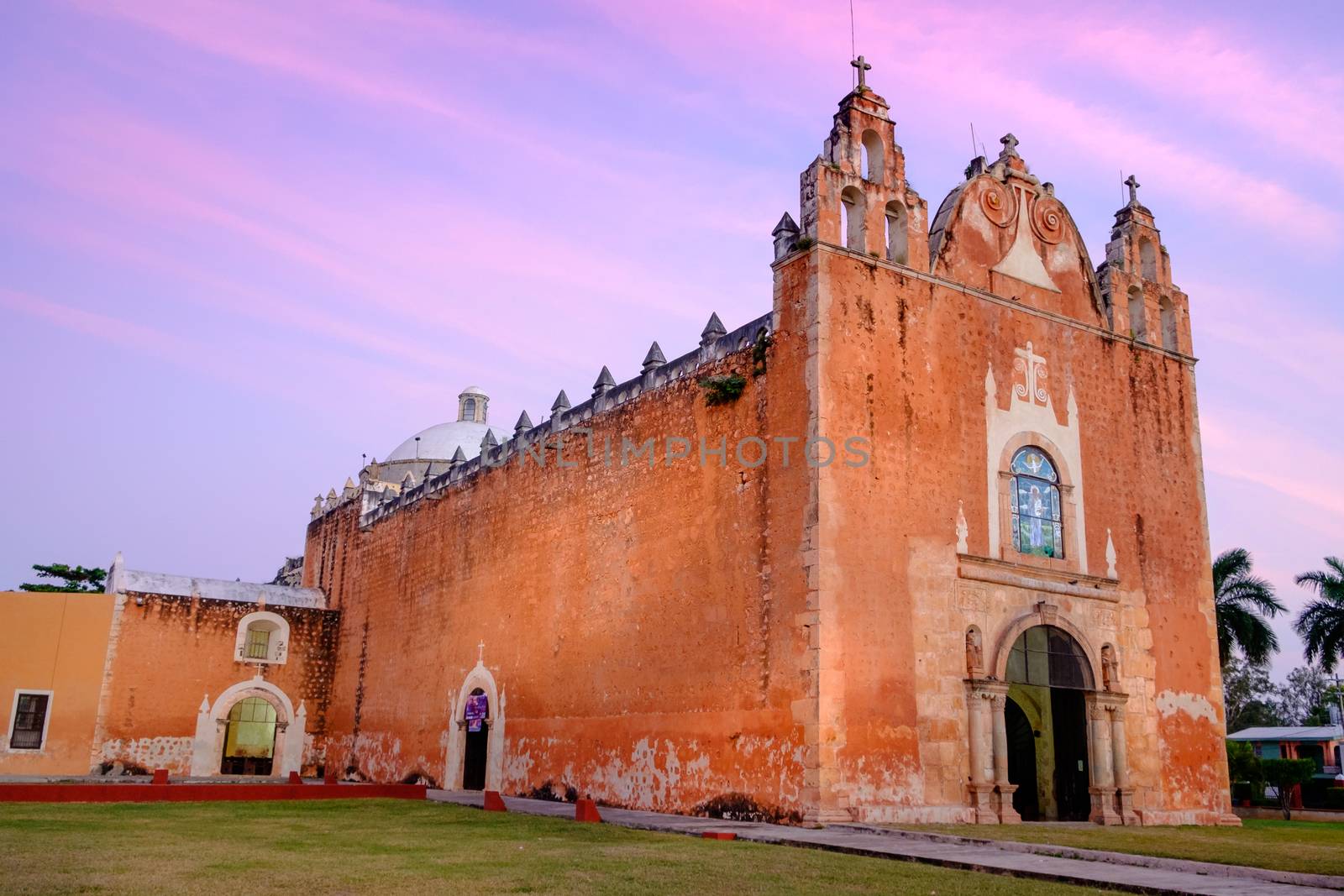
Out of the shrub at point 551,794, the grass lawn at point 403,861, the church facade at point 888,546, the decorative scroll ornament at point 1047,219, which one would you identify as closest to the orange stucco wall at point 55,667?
the church facade at point 888,546

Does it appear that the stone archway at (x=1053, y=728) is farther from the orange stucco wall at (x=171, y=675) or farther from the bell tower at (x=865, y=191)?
the orange stucco wall at (x=171, y=675)

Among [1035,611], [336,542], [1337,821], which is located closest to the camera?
[1035,611]

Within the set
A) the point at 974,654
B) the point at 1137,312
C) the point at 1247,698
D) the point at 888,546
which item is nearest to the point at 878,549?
the point at 888,546

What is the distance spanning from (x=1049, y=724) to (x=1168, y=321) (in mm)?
6816

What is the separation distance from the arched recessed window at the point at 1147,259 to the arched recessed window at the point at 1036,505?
4.48 metres

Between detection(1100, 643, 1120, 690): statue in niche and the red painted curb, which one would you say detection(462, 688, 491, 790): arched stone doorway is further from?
detection(1100, 643, 1120, 690): statue in niche

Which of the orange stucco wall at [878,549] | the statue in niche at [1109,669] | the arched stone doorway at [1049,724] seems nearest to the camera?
the orange stucco wall at [878,549]

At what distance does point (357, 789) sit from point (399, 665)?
286 inches

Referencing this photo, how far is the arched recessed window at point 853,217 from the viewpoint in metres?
15.0

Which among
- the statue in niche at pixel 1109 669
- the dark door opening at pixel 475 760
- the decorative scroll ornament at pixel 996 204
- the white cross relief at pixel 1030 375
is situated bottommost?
the dark door opening at pixel 475 760

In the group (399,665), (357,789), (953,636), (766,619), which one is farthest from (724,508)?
(399,665)

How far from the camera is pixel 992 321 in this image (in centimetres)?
1580

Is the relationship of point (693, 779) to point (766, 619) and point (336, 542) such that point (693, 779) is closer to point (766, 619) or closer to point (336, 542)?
point (766, 619)

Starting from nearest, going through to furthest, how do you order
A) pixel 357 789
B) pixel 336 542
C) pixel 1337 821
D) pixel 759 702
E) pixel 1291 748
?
pixel 759 702 < pixel 357 789 < pixel 1337 821 < pixel 336 542 < pixel 1291 748
